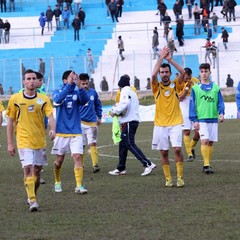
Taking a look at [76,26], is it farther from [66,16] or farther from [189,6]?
[189,6]

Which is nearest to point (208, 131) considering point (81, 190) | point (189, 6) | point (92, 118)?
point (92, 118)

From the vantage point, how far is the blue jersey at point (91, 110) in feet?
59.3

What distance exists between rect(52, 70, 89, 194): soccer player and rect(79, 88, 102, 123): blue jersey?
11.8ft

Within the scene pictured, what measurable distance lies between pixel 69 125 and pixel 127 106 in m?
3.06

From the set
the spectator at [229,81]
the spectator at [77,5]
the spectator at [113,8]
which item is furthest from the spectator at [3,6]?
the spectator at [229,81]

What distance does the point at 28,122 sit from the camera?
1240cm

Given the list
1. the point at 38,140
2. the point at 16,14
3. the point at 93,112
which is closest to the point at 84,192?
the point at 38,140

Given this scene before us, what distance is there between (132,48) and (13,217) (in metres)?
42.7

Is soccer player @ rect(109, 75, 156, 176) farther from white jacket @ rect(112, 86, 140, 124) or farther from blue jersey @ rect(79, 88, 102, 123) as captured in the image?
blue jersey @ rect(79, 88, 102, 123)

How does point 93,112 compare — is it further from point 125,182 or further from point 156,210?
point 156,210

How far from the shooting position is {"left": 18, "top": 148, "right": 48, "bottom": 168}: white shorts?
40.3 ft

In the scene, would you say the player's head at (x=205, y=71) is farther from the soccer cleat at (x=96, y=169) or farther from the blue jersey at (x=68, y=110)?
the soccer cleat at (x=96, y=169)

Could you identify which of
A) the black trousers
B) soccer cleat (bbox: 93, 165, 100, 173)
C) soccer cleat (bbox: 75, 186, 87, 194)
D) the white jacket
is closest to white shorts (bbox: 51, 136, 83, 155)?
soccer cleat (bbox: 75, 186, 87, 194)

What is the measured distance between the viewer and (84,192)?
13867 millimetres
